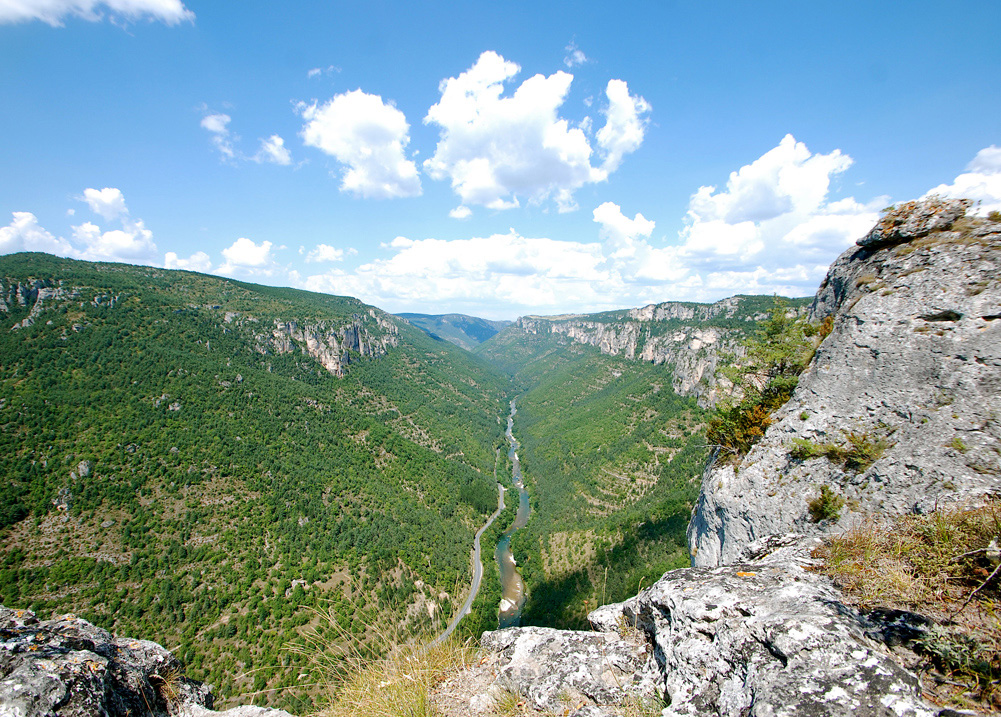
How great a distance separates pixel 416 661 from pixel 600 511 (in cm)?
6070

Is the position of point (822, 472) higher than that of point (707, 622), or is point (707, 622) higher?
point (822, 472)

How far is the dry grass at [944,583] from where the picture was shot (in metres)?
2.84

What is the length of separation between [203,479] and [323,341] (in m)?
58.3

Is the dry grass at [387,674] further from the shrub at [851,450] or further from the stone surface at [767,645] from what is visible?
the shrub at [851,450]

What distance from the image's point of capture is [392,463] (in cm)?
6950

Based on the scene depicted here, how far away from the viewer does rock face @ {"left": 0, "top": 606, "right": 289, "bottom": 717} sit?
360 cm

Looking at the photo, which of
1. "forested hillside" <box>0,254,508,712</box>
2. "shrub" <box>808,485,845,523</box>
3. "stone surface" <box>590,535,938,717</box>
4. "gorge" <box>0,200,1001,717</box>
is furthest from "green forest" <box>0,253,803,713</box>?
"shrub" <box>808,485,845,523</box>

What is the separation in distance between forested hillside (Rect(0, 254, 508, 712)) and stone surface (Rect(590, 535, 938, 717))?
3.37 meters

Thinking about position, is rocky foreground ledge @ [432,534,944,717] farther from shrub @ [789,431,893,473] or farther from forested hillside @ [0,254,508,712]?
shrub @ [789,431,893,473]

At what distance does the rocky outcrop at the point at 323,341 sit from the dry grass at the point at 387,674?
98.2m

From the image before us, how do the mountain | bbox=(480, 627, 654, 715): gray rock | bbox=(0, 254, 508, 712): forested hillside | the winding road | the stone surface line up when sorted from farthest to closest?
the winding road → bbox=(0, 254, 508, 712): forested hillside → bbox=(480, 627, 654, 715): gray rock → the mountain → the stone surface

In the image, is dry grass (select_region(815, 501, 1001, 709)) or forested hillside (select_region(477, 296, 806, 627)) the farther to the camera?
forested hillside (select_region(477, 296, 806, 627))

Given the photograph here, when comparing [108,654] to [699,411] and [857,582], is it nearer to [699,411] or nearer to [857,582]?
[857,582]

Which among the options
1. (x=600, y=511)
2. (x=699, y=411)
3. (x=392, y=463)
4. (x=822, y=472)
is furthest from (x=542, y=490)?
(x=822, y=472)
